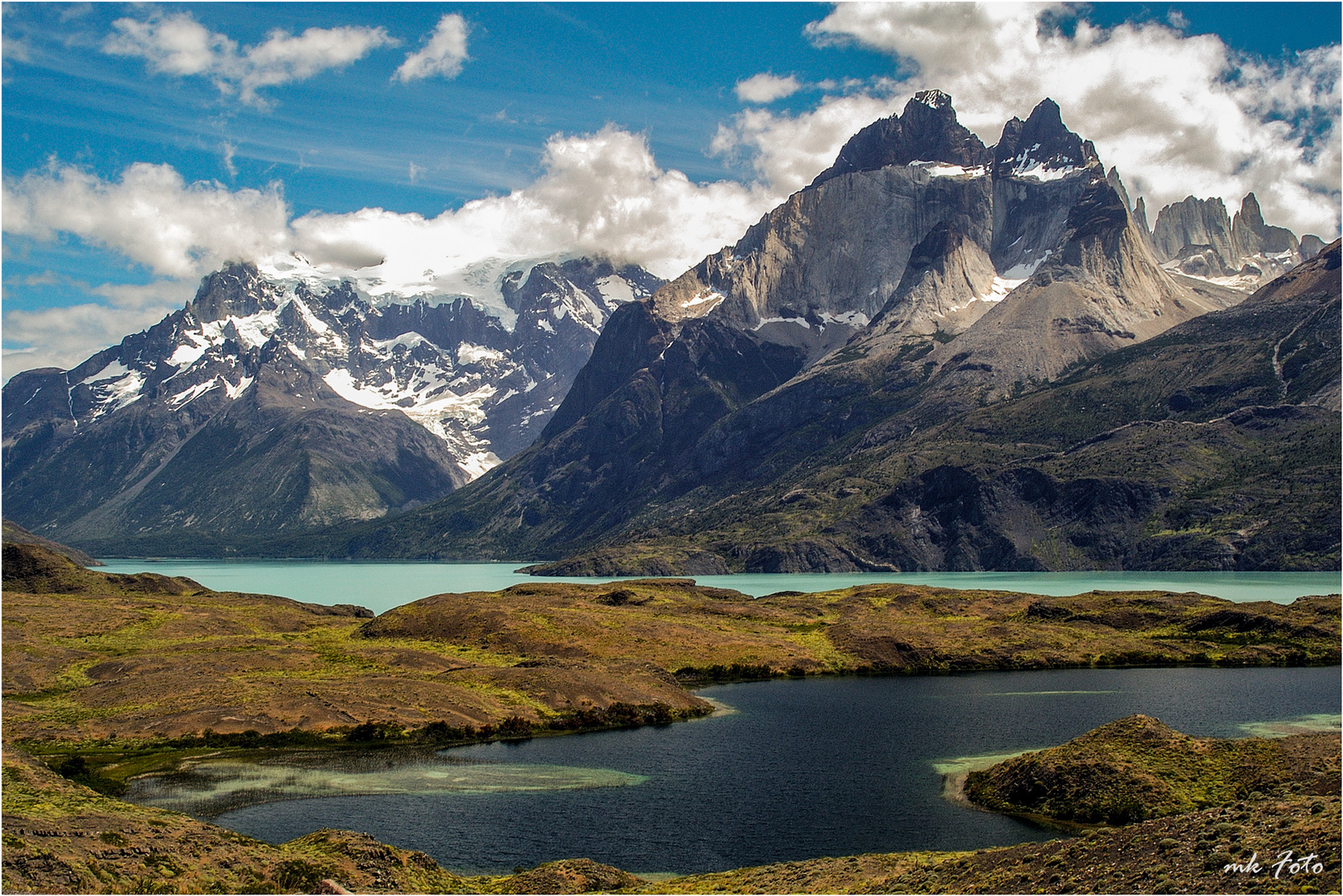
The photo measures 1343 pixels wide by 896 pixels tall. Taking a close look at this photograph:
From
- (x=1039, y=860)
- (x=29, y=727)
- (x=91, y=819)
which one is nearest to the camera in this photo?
(x=1039, y=860)

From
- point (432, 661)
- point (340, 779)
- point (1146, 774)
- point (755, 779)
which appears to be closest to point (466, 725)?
point (340, 779)

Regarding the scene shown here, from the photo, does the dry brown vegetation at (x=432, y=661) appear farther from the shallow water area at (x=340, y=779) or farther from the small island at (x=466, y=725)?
the shallow water area at (x=340, y=779)

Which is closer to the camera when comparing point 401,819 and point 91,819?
point 91,819

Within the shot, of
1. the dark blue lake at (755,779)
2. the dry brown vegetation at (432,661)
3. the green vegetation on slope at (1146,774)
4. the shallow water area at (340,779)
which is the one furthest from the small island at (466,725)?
the dark blue lake at (755,779)

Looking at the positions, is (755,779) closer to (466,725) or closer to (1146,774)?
(1146,774)

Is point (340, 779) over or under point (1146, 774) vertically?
under

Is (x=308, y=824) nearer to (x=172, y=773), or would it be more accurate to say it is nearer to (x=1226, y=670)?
(x=172, y=773)

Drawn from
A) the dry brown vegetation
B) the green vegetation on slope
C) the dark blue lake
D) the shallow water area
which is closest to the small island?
the green vegetation on slope

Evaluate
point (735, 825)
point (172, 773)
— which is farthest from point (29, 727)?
point (735, 825)

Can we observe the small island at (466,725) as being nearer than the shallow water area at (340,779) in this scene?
Yes
